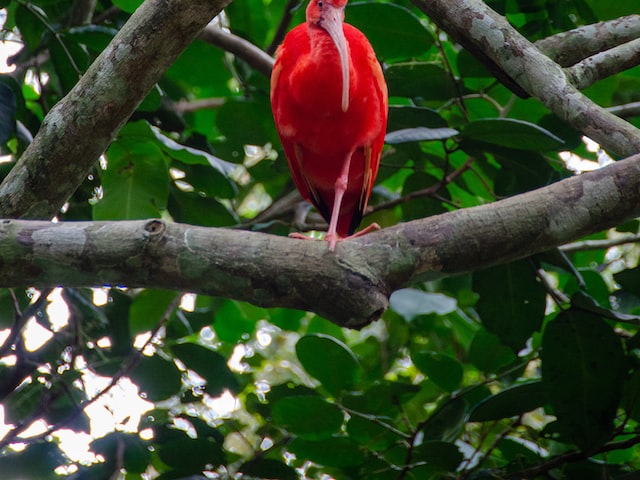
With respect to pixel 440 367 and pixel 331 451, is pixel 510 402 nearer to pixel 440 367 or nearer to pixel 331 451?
pixel 440 367

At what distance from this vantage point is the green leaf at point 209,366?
11.1 feet

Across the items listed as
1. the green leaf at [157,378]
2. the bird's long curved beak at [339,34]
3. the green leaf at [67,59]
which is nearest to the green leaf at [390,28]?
the bird's long curved beak at [339,34]

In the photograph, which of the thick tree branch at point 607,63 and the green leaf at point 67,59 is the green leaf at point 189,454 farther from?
the thick tree branch at point 607,63

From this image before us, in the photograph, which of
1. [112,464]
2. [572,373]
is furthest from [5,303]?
[572,373]

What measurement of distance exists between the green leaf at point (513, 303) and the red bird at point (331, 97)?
0.69 m

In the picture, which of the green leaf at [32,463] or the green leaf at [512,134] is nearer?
the green leaf at [32,463]

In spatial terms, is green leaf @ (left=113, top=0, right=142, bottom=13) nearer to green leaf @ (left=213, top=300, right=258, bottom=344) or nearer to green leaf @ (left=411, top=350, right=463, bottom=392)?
green leaf @ (left=213, top=300, right=258, bottom=344)

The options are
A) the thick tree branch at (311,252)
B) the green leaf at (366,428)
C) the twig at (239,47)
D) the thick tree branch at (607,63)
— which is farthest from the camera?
the twig at (239,47)

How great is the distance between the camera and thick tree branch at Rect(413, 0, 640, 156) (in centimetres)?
246

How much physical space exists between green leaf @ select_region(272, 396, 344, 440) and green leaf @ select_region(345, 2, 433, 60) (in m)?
1.58

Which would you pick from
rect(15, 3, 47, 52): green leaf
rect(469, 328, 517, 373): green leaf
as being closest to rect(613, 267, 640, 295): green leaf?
rect(469, 328, 517, 373): green leaf

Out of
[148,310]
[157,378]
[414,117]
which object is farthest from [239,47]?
[157,378]

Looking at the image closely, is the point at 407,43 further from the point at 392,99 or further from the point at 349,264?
the point at 349,264

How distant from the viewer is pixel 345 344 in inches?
139
